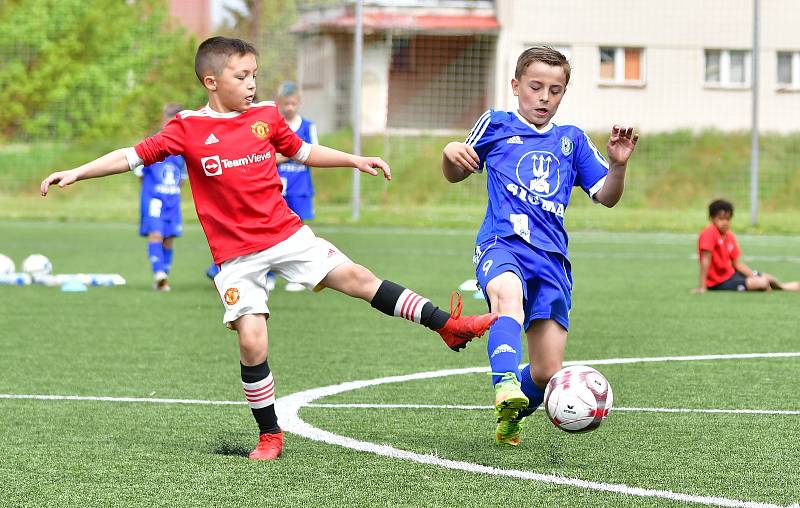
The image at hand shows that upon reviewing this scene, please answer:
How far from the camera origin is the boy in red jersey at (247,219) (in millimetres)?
5461

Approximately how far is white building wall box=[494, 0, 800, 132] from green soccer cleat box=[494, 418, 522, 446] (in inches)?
964

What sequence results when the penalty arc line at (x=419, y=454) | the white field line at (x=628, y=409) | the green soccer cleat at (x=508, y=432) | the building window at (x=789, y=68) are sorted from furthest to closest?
the building window at (x=789, y=68) → the white field line at (x=628, y=409) → the green soccer cleat at (x=508, y=432) → the penalty arc line at (x=419, y=454)

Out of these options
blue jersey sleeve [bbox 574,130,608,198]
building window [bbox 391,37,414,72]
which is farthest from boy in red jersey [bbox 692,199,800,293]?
building window [bbox 391,37,414,72]

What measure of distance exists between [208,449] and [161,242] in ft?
24.8

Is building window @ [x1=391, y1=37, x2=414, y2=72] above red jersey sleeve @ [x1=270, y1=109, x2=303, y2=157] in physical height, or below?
above

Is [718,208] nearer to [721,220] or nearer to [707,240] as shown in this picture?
[721,220]

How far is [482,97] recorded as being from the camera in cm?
2998

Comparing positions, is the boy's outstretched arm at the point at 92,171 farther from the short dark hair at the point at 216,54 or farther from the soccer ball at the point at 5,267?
the soccer ball at the point at 5,267

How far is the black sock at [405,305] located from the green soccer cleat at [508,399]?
1.70 feet

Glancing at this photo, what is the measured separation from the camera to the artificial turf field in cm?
471

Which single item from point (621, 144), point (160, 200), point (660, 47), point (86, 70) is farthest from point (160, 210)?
point (660, 47)

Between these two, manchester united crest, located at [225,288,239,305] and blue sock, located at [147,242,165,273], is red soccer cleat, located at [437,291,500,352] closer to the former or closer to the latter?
manchester united crest, located at [225,288,239,305]

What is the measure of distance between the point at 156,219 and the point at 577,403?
8265 mm

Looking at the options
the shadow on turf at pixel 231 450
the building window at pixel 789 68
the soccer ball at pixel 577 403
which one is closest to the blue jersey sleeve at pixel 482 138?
the soccer ball at pixel 577 403
